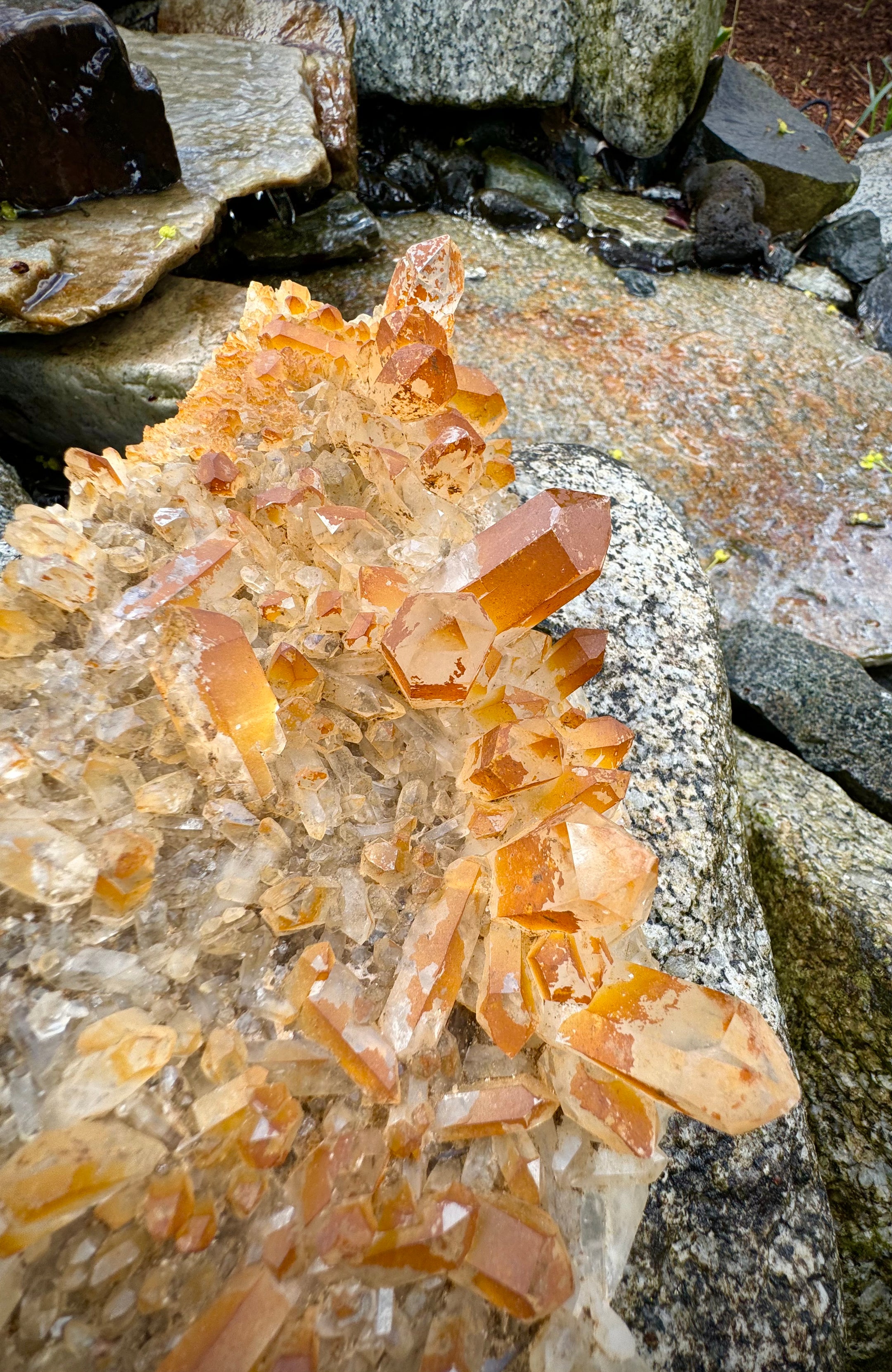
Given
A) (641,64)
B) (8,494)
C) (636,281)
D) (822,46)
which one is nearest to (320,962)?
(8,494)

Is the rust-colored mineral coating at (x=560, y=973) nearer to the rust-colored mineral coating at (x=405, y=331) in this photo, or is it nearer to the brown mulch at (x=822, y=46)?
the rust-colored mineral coating at (x=405, y=331)

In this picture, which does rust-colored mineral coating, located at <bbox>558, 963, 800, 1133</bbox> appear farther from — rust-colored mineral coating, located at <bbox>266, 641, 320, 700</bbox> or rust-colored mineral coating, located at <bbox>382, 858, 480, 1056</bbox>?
rust-colored mineral coating, located at <bbox>266, 641, 320, 700</bbox>

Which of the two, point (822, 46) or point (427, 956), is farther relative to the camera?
point (822, 46)

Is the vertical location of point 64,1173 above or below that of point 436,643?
below

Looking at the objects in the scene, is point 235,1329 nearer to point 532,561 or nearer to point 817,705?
point 532,561

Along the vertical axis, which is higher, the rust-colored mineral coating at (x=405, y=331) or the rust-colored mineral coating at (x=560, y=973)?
the rust-colored mineral coating at (x=405, y=331)

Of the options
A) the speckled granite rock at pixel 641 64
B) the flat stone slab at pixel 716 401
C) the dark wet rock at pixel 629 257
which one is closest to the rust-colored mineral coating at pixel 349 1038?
the flat stone slab at pixel 716 401
